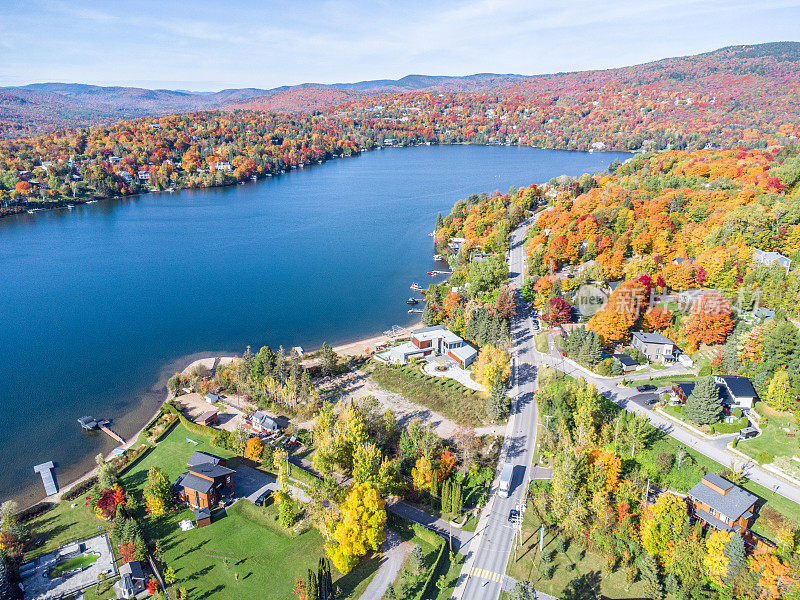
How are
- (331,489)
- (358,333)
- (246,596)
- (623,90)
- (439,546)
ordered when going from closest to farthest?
(246,596), (439,546), (331,489), (358,333), (623,90)

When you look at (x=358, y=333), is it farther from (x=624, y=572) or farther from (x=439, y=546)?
(x=624, y=572)

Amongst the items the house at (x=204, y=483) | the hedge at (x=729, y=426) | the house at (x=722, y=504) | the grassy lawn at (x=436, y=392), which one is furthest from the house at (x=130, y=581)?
the hedge at (x=729, y=426)

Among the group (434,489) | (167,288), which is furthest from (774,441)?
(167,288)

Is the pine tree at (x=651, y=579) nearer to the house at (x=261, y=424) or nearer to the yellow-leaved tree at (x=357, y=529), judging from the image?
the yellow-leaved tree at (x=357, y=529)

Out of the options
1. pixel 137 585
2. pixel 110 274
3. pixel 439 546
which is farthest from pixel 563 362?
pixel 110 274

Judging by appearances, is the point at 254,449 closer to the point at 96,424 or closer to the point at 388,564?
the point at 388,564
